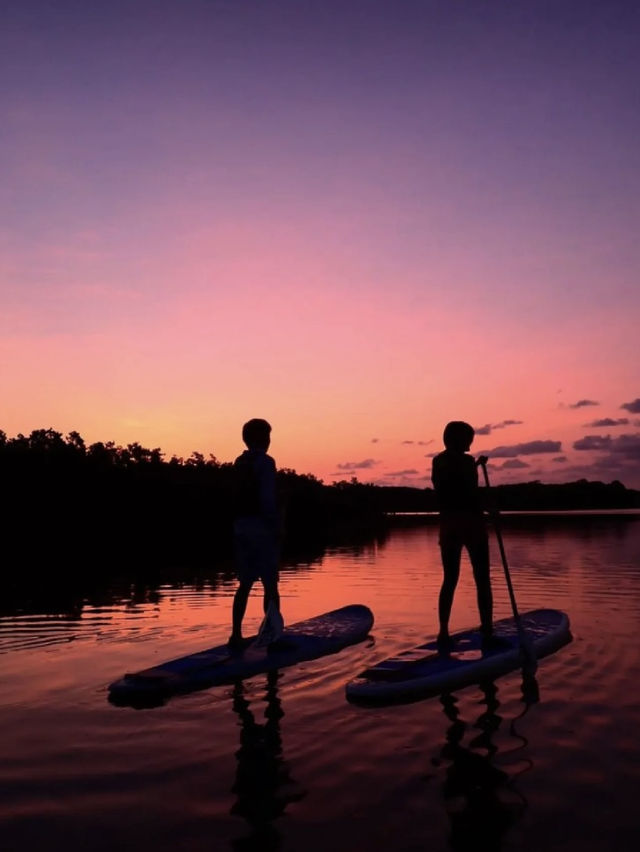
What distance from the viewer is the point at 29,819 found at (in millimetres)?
4762

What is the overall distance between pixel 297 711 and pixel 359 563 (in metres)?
20.8

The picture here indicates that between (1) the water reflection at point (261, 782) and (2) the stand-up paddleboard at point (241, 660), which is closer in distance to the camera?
(1) the water reflection at point (261, 782)

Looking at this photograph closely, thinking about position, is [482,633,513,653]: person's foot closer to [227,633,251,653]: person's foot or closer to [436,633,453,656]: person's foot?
Answer: [436,633,453,656]: person's foot

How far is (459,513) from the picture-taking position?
9102 mm

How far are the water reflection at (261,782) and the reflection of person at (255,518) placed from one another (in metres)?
2.14

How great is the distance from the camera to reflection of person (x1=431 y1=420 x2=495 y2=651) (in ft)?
29.7

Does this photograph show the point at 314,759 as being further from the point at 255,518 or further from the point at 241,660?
the point at 255,518

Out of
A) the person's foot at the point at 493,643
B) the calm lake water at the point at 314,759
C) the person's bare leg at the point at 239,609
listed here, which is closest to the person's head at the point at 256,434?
the person's bare leg at the point at 239,609

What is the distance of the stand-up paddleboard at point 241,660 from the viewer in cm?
762

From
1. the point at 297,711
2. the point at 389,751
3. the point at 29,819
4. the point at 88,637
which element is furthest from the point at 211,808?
the point at 88,637

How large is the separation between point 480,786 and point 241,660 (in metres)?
4.23

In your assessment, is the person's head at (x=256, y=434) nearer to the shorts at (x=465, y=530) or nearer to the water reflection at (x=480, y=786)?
the shorts at (x=465, y=530)

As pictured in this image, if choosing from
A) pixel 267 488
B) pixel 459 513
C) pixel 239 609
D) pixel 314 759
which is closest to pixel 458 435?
pixel 459 513

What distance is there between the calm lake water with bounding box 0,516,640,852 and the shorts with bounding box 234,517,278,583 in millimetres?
1194
